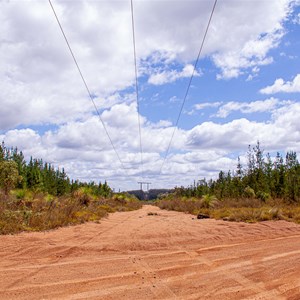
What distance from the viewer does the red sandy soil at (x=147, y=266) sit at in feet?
20.1

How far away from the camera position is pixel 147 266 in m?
8.03

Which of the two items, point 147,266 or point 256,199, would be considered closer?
point 147,266

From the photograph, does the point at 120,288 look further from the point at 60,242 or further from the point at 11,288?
the point at 60,242

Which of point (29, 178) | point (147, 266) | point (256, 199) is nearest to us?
point (147, 266)

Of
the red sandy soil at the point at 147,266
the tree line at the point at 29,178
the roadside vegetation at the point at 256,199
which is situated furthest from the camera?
the tree line at the point at 29,178

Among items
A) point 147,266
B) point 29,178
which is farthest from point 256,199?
point 29,178

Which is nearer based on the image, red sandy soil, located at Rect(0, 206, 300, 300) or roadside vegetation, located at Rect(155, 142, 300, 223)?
red sandy soil, located at Rect(0, 206, 300, 300)

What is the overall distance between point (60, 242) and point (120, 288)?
5.26 m

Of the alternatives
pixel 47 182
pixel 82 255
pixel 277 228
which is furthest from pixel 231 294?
pixel 47 182

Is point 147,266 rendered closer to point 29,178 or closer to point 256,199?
point 256,199

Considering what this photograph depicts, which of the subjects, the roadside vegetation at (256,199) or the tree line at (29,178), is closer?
the roadside vegetation at (256,199)

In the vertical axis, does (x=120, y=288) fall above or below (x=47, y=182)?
below

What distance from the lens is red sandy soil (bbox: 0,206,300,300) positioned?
6.14 m

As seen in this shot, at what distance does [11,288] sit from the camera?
6129 millimetres
